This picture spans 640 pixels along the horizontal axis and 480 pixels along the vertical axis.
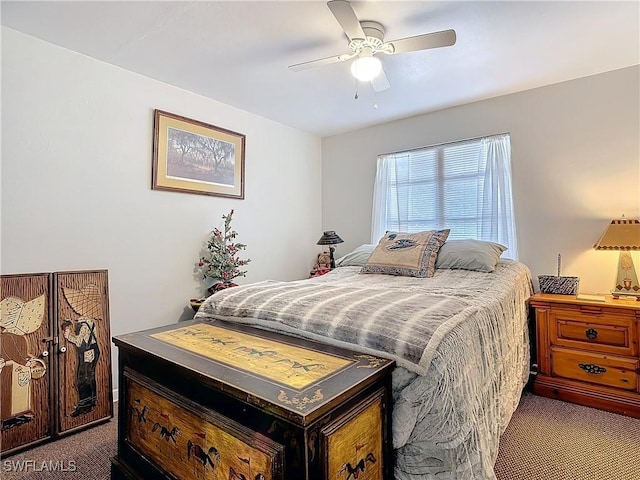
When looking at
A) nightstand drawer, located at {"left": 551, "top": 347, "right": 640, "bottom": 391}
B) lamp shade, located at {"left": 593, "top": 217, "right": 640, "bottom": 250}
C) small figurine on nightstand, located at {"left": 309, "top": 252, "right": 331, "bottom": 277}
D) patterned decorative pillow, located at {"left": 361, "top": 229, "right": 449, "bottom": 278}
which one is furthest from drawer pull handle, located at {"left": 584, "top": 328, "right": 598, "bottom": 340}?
small figurine on nightstand, located at {"left": 309, "top": 252, "right": 331, "bottom": 277}

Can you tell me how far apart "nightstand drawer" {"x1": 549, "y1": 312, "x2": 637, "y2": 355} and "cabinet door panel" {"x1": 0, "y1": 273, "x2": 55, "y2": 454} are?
3.31m

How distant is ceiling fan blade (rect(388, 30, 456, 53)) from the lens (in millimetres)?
1813

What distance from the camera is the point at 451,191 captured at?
3.45 m

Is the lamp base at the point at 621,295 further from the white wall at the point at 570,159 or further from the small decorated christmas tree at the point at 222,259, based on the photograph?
the small decorated christmas tree at the point at 222,259

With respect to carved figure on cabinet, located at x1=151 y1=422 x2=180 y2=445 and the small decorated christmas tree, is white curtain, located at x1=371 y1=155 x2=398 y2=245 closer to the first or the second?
the small decorated christmas tree

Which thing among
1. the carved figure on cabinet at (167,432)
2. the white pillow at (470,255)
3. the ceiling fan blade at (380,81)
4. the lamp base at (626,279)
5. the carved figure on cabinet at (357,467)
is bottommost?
the carved figure on cabinet at (167,432)

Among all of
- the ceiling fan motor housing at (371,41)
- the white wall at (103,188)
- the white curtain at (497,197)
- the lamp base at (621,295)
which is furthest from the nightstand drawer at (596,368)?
the white wall at (103,188)

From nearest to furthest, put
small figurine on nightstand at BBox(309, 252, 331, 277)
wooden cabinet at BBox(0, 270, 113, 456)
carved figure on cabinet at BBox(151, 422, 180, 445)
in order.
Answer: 1. carved figure on cabinet at BBox(151, 422, 180, 445)
2. wooden cabinet at BBox(0, 270, 113, 456)
3. small figurine on nightstand at BBox(309, 252, 331, 277)

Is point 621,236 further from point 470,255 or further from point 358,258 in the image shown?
point 358,258

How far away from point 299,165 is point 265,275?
139 cm

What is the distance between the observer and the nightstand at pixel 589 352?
221 cm

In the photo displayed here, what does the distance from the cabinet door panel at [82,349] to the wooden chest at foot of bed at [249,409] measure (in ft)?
2.37

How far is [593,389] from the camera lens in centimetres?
231

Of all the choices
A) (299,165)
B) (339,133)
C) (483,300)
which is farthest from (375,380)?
(339,133)
